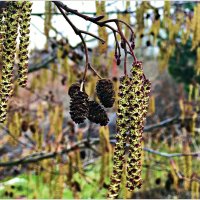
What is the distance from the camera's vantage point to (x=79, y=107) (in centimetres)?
84

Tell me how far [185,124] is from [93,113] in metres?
2.12

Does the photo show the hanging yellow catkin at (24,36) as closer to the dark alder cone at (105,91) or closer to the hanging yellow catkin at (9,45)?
the hanging yellow catkin at (9,45)

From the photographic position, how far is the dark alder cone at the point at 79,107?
0.84 metres

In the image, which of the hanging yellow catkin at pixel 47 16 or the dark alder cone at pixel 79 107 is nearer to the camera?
the dark alder cone at pixel 79 107

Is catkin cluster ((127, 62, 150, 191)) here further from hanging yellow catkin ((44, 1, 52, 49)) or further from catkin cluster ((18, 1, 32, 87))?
hanging yellow catkin ((44, 1, 52, 49))

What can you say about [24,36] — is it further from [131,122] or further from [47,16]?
[47,16]

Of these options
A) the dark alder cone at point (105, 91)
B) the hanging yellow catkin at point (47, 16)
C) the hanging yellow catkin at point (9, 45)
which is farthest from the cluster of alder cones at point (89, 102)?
the hanging yellow catkin at point (47, 16)

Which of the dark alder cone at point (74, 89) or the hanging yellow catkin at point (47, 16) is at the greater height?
the hanging yellow catkin at point (47, 16)

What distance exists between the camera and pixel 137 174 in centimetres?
82

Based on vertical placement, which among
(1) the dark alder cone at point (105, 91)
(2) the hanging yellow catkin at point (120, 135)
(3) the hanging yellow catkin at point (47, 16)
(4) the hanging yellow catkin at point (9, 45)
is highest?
(3) the hanging yellow catkin at point (47, 16)

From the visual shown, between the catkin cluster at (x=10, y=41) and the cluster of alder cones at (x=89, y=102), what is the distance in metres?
0.09

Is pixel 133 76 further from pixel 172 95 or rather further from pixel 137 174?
pixel 172 95

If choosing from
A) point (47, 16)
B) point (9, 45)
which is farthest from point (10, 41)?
point (47, 16)

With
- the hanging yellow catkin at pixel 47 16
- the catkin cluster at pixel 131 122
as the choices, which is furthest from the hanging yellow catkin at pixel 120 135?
the hanging yellow catkin at pixel 47 16
